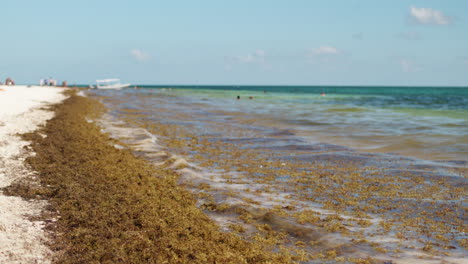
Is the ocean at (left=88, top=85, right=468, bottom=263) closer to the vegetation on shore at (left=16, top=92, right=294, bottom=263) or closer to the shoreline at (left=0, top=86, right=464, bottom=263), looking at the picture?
the shoreline at (left=0, top=86, right=464, bottom=263)

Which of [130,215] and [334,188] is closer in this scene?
[130,215]

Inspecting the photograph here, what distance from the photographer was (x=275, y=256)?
618 centimetres

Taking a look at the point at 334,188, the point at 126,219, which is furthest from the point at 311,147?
the point at 126,219

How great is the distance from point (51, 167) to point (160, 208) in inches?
169

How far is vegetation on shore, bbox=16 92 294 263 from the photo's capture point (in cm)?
577

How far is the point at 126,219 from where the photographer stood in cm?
693

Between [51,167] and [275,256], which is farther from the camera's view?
[51,167]

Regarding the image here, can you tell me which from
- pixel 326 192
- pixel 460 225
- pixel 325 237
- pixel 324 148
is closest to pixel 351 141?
pixel 324 148

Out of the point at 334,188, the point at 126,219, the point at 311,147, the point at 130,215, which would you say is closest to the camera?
the point at 126,219

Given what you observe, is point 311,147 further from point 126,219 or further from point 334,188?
point 126,219

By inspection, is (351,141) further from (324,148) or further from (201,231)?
(201,231)

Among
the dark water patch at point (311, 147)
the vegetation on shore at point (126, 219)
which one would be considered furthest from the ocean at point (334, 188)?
the vegetation on shore at point (126, 219)

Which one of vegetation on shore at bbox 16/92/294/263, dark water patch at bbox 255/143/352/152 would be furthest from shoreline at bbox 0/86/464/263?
dark water patch at bbox 255/143/352/152

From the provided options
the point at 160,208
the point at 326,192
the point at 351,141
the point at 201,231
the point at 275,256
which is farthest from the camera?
the point at 351,141
